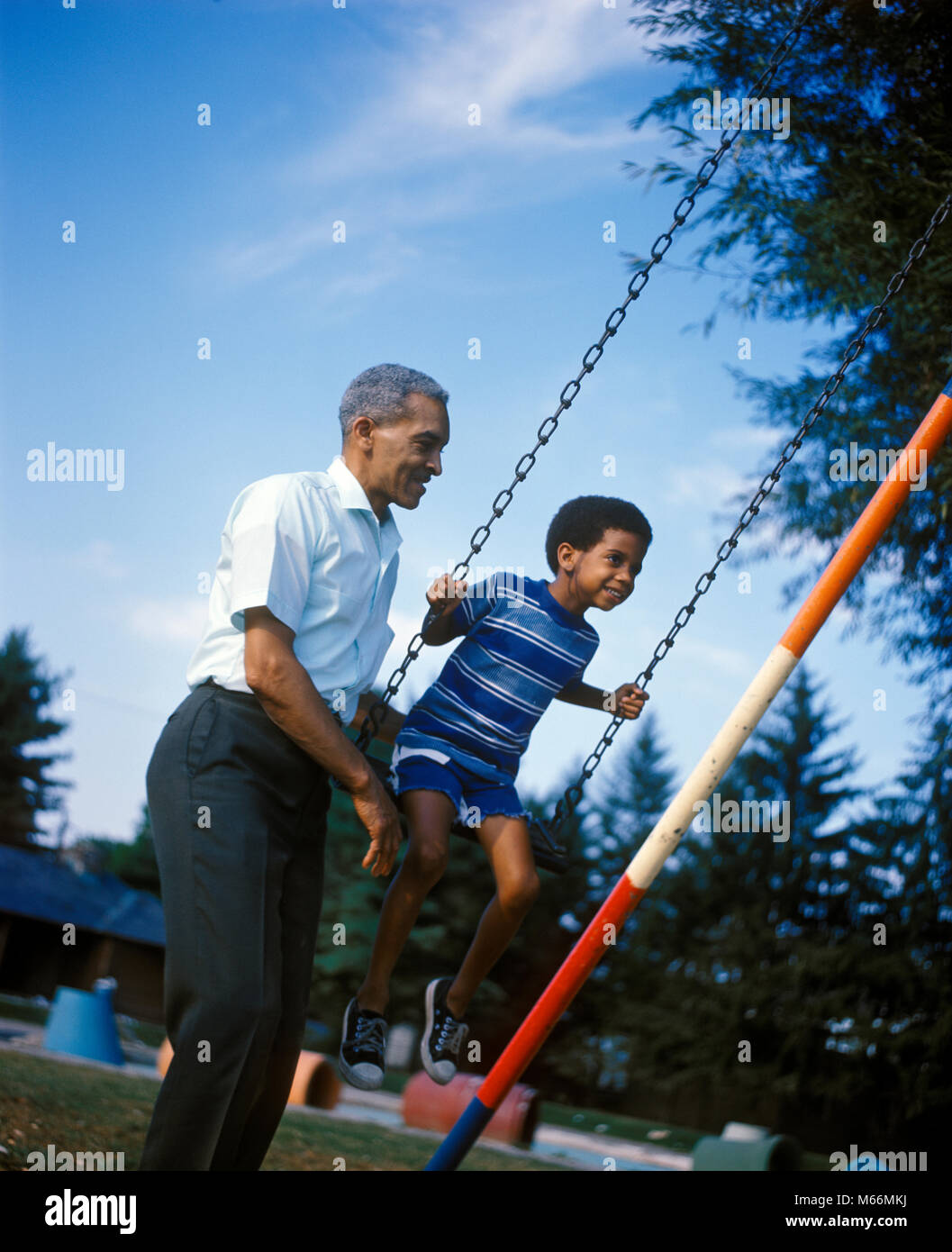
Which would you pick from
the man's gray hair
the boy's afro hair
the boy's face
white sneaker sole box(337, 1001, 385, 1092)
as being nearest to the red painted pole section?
white sneaker sole box(337, 1001, 385, 1092)

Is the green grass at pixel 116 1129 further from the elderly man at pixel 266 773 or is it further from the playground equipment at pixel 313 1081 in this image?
the elderly man at pixel 266 773

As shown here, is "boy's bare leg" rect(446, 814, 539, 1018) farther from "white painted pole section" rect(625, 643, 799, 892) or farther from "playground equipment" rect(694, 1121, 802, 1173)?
"playground equipment" rect(694, 1121, 802, 1173)

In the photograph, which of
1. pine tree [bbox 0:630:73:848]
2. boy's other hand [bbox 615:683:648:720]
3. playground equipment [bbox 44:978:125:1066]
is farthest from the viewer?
pine tree [bbox 0:630:73:848]

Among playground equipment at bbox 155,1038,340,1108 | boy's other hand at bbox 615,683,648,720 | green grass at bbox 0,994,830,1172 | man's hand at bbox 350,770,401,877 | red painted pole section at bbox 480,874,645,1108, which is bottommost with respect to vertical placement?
green grass at bbox 0,994,830,1172

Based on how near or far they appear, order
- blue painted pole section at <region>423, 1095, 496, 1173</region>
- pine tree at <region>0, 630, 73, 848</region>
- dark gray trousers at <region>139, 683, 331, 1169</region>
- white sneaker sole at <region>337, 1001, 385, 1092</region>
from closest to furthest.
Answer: dark gray trousers at <region>139, 683, 331, 1169</region> → blue painted pole section at <region>423, 1095, 496, 1173</region> → white sneaker sole at <region>337, 1001, 385, 1092</region> → pine tree at <region>0, 630, 73, 848</region>

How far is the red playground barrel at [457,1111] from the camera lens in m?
13.8

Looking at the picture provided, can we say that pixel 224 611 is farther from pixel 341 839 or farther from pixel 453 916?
pixel 341 839

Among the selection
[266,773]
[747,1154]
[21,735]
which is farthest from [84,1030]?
[21,735]

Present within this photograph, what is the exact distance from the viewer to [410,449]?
3.14 m

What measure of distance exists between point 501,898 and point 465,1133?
2.01 ft

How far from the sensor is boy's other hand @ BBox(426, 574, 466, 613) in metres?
3.36

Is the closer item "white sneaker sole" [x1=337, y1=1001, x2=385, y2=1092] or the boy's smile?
"white sneaker sole" [x1=337, y1=1001, x2=385, y2=1092]

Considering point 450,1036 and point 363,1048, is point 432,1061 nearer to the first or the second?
point 450,1036
